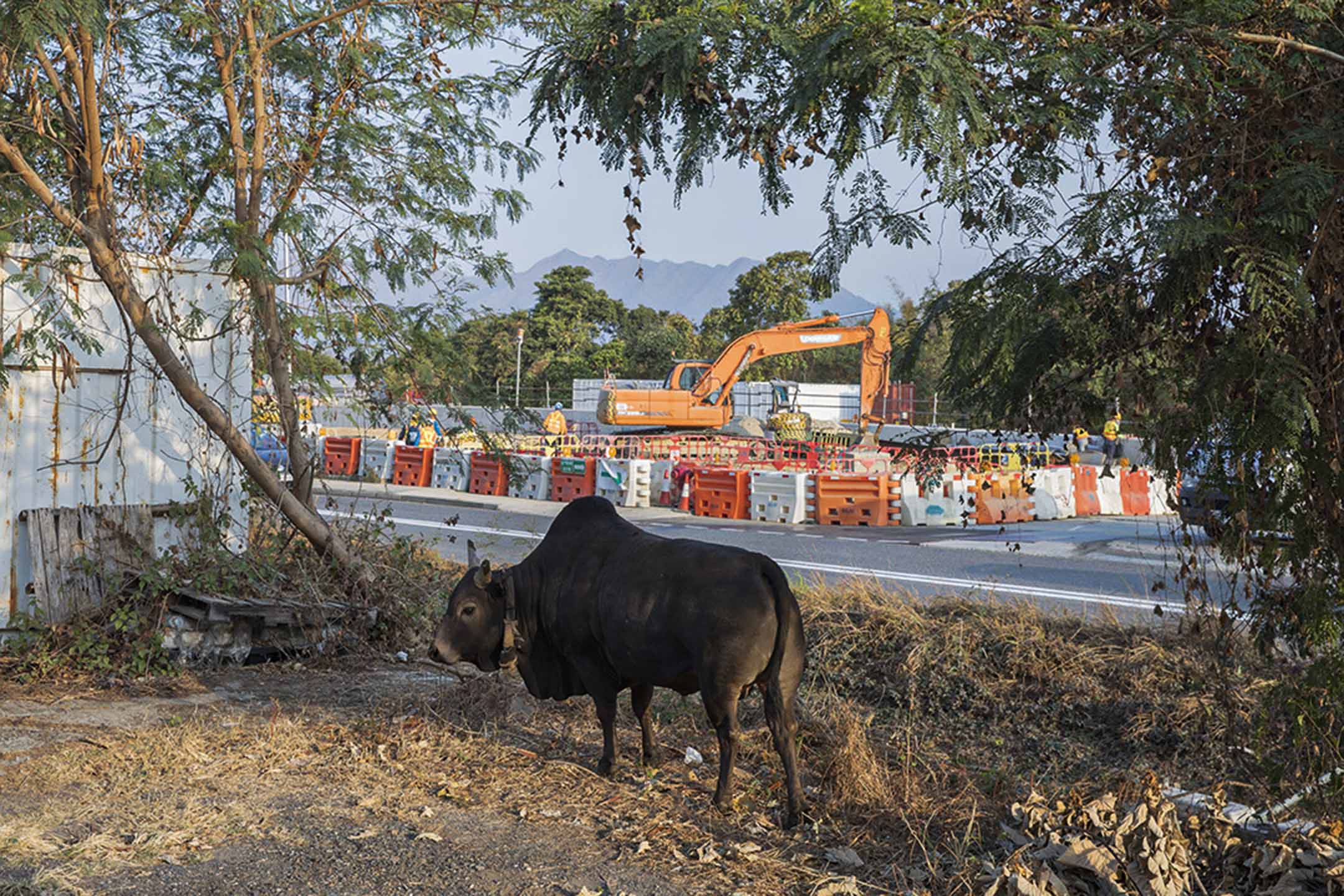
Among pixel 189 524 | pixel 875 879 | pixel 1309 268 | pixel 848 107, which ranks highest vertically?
pixel 848 107

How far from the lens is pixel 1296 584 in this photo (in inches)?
217

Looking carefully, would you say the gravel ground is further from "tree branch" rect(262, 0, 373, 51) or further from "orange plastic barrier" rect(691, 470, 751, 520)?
"orange plastic barrier" rect(691, 470, 751, 520)

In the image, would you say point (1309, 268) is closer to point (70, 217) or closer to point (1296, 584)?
point (1296, 584)

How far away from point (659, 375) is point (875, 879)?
54.4 meters

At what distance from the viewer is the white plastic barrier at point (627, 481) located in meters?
23.3

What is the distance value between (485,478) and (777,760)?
760 inches

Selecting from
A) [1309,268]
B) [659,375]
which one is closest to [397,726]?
[1309,268]

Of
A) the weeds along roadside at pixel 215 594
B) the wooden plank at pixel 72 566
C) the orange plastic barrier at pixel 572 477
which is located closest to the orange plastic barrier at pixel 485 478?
the orange plastic barrier at pixel 572 477

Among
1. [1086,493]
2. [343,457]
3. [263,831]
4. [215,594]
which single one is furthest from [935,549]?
[343,457]

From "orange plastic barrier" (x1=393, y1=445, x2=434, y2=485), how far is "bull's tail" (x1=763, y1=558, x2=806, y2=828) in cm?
2199

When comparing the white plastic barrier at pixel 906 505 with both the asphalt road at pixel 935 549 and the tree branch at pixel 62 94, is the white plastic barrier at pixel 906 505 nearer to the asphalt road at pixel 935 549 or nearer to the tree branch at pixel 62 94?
the asphalt road at pixel 935 549

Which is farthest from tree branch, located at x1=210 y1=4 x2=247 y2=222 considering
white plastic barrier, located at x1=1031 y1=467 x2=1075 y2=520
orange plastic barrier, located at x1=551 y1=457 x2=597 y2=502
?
white plastic barrier, located at x1=1031 y1=467 x2=1075 y2=520

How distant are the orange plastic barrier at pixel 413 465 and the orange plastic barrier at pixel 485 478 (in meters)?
1.38

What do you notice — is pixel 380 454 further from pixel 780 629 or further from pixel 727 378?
pixel 780 629
